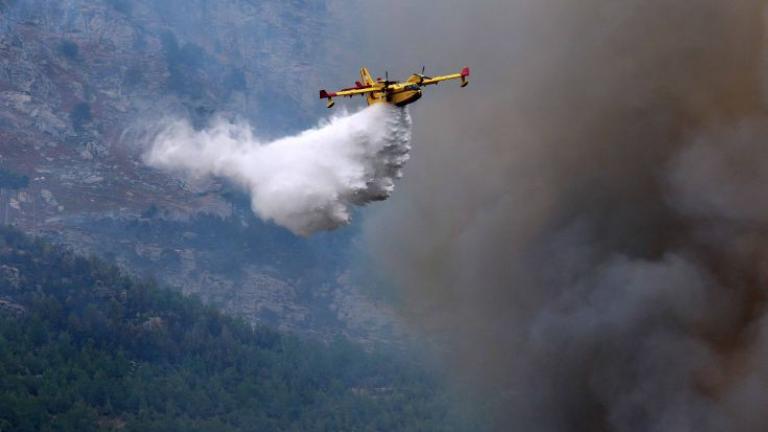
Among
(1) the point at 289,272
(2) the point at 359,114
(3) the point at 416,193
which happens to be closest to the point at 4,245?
(1) the point at 289,272

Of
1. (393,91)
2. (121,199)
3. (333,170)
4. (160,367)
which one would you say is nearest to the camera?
(393,91)

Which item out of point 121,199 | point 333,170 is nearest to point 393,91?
point 333,170

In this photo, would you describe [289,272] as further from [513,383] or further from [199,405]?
[513,383]

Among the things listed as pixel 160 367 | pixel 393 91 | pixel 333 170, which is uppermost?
pixel 160 367

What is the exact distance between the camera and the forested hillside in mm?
125562

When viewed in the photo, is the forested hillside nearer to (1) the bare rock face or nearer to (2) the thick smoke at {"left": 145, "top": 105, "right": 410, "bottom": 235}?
(1) the bare rock face

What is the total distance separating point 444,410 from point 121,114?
228 feet

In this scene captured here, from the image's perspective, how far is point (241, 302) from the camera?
184000mm

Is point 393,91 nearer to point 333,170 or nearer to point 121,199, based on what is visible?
point 333,170

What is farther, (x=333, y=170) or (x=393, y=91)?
(x=333, y=170)

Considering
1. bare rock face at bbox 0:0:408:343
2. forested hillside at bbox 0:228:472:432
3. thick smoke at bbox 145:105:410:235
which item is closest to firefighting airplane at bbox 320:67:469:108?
thick smoke at bbox 145:105:410:235

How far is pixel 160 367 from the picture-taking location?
145375 millimetres

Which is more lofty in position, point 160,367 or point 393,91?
point 160,367

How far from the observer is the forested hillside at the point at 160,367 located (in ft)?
412
